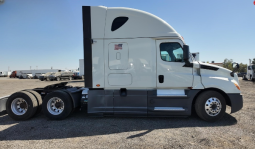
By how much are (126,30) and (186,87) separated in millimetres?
2679

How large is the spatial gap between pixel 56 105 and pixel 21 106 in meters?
1.24

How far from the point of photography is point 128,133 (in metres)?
3.86

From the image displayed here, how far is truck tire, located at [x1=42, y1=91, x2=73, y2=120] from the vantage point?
192 inches

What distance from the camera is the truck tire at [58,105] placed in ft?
16.0

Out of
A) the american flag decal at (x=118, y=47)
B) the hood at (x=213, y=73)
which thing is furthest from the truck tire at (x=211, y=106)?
the american flag decal at (x=118, y=47)

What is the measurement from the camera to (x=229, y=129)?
4090 millimetres

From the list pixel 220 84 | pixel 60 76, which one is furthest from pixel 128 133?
pixel 60 76

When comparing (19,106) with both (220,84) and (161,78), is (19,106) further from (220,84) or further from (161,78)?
(220,84)

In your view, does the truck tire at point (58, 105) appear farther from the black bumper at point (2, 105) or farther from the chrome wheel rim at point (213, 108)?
the chrome wheel rim at point (213, 108)

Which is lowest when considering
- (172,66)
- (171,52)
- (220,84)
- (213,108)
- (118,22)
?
(213,108)

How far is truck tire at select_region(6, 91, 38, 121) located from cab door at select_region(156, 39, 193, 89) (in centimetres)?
428

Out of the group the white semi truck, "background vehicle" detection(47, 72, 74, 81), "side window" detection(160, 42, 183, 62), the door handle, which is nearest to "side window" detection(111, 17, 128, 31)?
the white semi truck

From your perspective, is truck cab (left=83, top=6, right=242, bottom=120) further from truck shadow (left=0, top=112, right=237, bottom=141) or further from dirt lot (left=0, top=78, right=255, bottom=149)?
dirt lot (left=0, top=78, right=255, bottom=149)

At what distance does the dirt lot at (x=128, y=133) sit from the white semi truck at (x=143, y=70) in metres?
0.35
